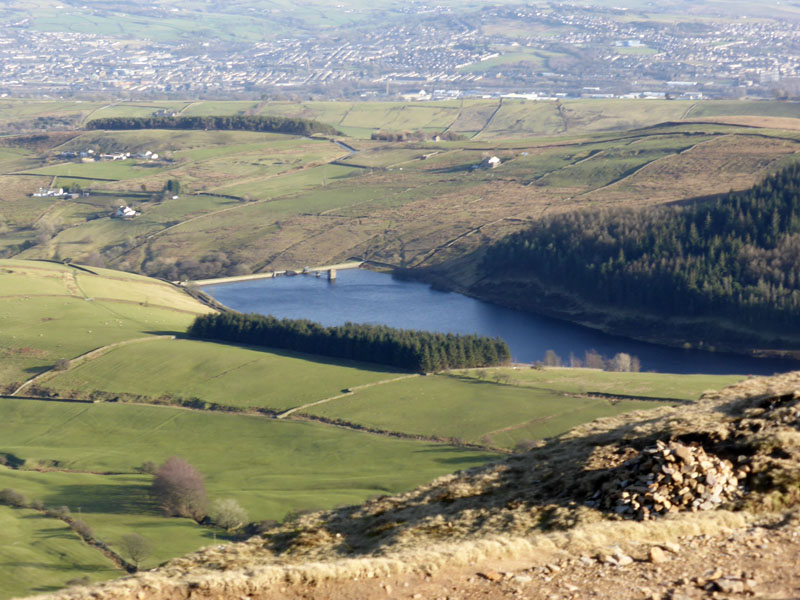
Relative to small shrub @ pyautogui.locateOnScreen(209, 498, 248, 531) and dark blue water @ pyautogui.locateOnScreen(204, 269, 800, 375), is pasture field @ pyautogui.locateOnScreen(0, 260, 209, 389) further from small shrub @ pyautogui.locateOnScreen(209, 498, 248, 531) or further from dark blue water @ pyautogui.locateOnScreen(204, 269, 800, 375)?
small shrub @ pyautogui.locateOnScreen(209, 498, 248, 531)

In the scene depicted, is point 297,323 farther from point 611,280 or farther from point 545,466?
point 545,466

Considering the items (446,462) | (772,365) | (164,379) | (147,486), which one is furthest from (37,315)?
(772,365)

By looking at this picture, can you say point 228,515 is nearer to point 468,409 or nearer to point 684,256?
point 468,409

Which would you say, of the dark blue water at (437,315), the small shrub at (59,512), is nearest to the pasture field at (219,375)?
the dark blue water at (437,315)

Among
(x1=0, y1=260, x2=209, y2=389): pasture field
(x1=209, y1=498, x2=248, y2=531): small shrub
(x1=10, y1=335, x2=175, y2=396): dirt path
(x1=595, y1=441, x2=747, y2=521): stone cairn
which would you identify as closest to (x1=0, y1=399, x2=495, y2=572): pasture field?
(x1=209, y1=498, x2=248, y2=531): small shrub

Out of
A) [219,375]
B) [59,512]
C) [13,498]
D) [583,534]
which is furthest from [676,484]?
[219,375]

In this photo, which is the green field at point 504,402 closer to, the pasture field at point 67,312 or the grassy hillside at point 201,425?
the grassy hillside at point 201,425
